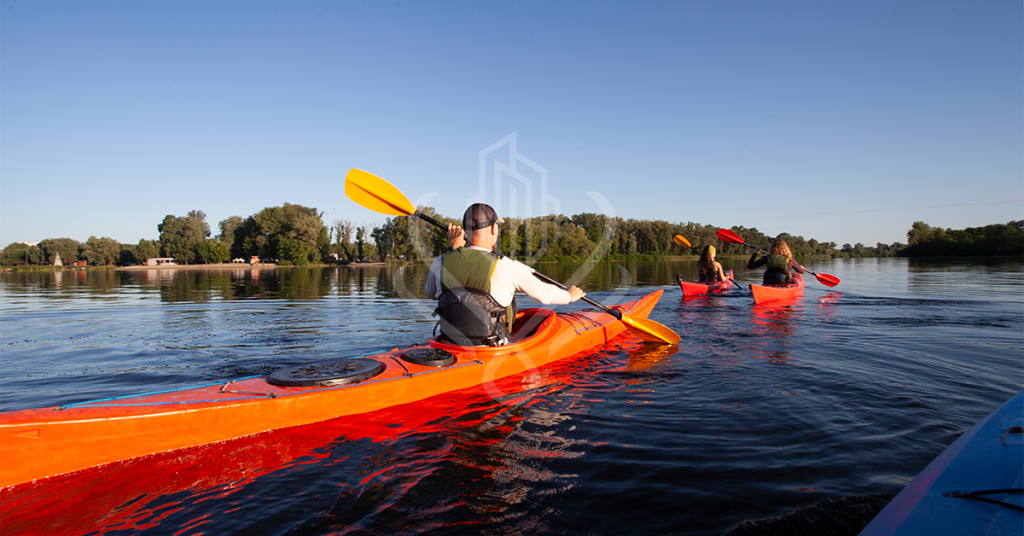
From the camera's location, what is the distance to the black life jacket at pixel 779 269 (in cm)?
1195

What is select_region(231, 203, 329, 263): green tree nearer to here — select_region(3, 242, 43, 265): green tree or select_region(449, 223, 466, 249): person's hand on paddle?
select_region(3, 242, 43, 265): green tree

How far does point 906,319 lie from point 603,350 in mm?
6286

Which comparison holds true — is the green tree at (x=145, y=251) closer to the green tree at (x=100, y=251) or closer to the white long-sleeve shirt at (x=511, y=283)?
the green tree at (x=100, y=251)

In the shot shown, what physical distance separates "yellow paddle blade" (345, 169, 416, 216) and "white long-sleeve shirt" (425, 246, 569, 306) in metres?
1.64

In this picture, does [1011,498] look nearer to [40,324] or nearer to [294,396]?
[294,396]

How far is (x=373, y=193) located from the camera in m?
5.75

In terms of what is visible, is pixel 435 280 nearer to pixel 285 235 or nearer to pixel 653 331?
pixel 653 331

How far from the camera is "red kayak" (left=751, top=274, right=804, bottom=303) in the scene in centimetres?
1063

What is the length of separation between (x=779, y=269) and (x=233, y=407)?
1255 cm

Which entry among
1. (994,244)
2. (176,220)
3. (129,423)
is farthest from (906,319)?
(176,220)

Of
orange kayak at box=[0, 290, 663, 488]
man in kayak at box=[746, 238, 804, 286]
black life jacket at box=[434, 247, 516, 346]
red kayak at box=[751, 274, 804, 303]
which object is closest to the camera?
orange kayak at box=[0, 290, 663, 488]

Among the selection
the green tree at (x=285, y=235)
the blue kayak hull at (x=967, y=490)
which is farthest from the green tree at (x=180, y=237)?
the blue kayak hull at (x=967, y=490)

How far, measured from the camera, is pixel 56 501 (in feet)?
7.97

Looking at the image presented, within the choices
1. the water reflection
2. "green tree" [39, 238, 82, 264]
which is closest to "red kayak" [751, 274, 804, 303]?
the water reflection
